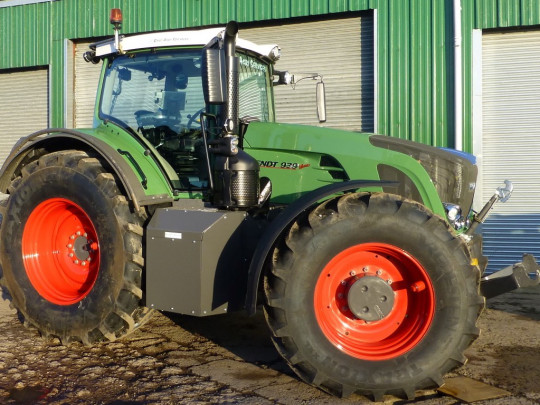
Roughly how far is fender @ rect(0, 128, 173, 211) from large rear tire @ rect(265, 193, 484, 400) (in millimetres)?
1176

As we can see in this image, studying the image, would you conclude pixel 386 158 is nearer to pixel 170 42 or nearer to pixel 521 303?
pixel 170 42

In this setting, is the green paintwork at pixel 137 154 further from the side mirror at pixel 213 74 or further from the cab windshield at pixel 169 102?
the side mirror at pixel 213 74

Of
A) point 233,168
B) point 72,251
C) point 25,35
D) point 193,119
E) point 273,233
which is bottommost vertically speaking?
point 72,251

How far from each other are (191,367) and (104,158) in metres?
1.71

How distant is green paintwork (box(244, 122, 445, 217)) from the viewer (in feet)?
13.8

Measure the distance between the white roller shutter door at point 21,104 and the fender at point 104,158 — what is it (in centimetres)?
702

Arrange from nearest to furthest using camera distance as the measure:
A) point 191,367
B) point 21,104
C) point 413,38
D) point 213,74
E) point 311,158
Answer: point 213,74 < point 191,367 < point 311,158 < point 413,38 < point 21,104

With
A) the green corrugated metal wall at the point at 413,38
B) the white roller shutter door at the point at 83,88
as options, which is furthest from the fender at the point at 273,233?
the white roller shutter door at the point at 83,88

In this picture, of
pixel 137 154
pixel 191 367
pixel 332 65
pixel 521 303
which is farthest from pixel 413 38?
pixel 191 367

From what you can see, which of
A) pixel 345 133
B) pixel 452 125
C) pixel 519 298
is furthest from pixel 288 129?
pixel 452 125

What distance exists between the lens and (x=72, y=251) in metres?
4.92

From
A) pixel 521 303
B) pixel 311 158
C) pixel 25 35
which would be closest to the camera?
pixel 311 158

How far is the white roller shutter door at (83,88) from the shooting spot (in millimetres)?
11047

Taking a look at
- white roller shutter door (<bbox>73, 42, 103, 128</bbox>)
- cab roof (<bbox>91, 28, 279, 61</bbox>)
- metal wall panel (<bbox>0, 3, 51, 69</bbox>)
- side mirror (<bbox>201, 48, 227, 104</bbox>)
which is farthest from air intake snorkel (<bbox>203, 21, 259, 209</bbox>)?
metal wall panel (<bbox>0, 3, 51, 69</bbox>)
